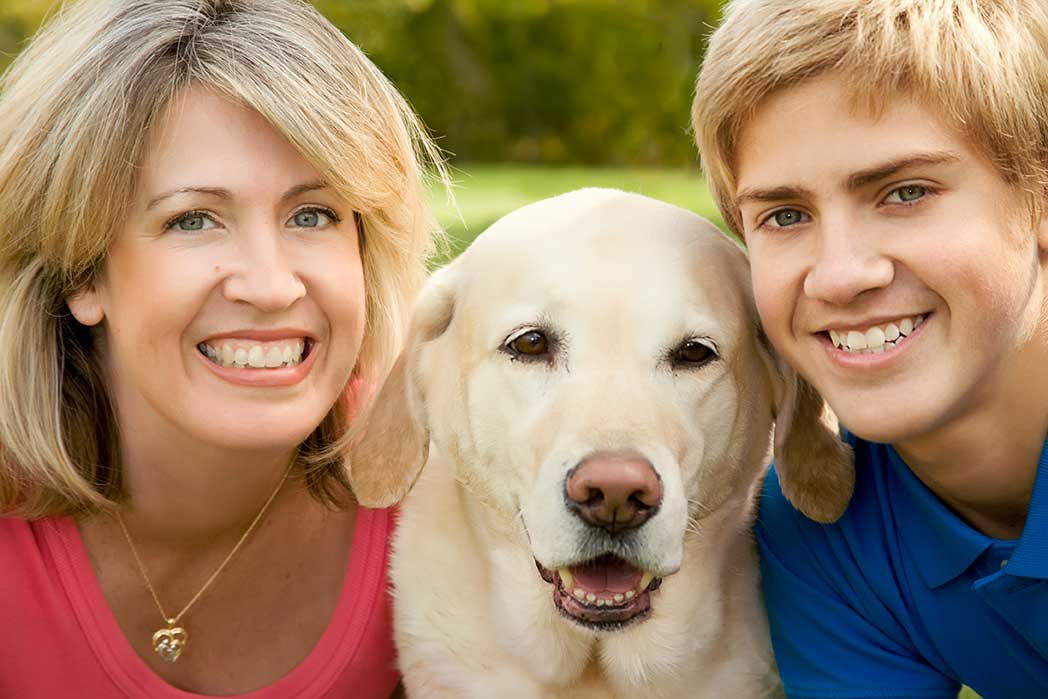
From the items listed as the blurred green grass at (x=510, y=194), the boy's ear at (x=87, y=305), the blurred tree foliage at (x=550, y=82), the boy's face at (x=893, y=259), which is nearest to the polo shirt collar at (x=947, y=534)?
the boy's face at (x=893, y=259)

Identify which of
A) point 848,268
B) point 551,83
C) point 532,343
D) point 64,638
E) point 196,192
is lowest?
point 64,638

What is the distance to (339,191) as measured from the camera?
3172 mm

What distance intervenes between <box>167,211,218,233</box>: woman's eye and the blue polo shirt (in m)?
1.60

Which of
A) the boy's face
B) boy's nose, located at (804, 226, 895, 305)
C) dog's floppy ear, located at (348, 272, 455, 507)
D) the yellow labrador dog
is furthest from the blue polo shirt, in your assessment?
dog's floppy ear, located at (348, 272, 455, 507)

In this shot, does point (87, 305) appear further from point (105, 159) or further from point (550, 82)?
point (550, 82)

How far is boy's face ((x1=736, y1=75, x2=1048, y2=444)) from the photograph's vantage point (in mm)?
2541

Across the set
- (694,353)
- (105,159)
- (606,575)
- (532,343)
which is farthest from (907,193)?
(105,159)

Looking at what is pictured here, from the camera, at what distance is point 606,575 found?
111 inches

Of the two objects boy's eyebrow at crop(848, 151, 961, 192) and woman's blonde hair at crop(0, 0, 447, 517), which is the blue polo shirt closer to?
boy's eyebrow at crop(848, 151, 961, 192)

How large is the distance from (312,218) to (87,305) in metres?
0.61

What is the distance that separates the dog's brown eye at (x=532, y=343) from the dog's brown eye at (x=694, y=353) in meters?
0.30

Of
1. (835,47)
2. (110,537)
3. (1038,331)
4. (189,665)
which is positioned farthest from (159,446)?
(1038,331)

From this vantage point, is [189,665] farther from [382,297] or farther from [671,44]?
[671,44]

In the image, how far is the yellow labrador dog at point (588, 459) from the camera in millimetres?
2754
